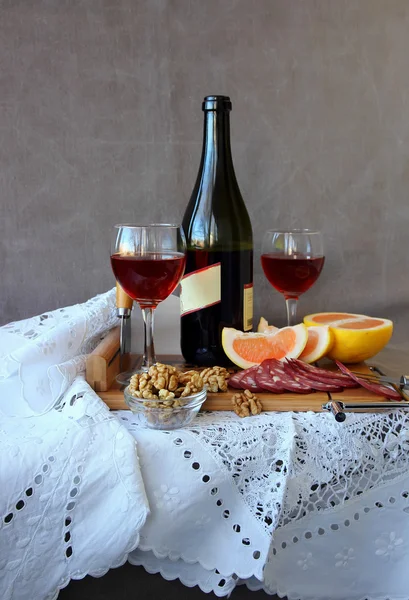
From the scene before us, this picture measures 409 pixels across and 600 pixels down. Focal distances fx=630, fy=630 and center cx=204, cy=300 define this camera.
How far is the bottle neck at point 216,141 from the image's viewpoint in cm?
110

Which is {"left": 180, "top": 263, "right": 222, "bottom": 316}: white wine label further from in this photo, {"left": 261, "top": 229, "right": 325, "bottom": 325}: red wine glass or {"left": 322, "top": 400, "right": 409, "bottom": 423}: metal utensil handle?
{"left": 322, "top": 400, "right": 409, "bottom": 423}: metal utensil handle

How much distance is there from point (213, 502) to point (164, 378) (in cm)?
17

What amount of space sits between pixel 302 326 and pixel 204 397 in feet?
0.87

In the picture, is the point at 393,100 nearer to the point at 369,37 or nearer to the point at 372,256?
the point at 369,37

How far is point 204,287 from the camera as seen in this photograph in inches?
42.0

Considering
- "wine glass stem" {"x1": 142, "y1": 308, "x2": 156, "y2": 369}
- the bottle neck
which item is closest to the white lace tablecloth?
"wine glass stem" {"x1": 142, "y1": 308, "x2": 156, "y2": 369}

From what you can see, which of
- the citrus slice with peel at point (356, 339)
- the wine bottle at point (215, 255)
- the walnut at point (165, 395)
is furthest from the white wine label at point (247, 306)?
the walnut at point (165, 395)

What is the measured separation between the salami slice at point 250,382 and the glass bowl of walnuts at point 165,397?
0.11m

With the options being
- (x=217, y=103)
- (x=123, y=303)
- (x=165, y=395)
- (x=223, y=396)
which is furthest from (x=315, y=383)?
(x=217, y=103)

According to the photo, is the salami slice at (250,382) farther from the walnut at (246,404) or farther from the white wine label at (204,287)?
the white wine label at (204,287)

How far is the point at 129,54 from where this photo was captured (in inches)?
55.7

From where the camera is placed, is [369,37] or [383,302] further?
[383,302]

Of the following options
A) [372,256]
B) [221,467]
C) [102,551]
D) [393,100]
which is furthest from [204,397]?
[393,100]

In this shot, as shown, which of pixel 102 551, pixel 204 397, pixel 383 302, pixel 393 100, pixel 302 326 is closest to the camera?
pixel 102 551
